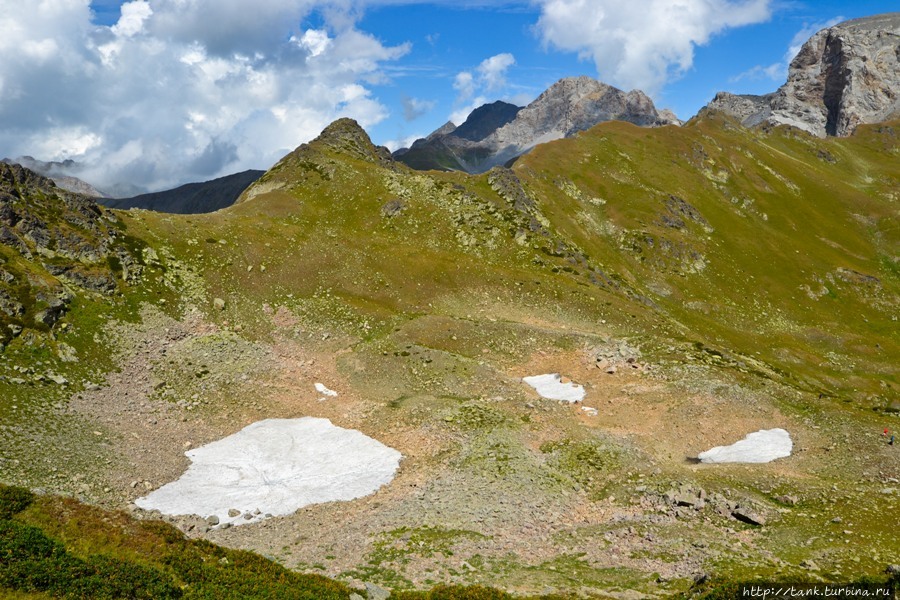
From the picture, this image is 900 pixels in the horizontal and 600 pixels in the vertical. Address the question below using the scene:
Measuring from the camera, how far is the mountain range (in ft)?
86.6

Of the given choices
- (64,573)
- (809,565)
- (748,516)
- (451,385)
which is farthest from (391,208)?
(64,573)

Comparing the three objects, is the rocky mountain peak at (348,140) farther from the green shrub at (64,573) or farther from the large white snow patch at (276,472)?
the green shrub at (64,573)

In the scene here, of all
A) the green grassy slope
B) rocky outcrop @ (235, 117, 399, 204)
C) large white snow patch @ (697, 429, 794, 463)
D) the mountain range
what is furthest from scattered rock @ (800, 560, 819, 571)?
rocky outcrop @ (235, 117, 399, 204)

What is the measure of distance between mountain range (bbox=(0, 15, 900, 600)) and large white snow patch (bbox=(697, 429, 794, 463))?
2.92ft

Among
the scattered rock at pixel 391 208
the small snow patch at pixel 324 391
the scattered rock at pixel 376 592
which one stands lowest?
the scattered rock at pixel 376 592

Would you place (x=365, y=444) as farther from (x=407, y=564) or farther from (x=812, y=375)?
(x=812, y=375)

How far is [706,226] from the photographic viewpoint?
13525cm

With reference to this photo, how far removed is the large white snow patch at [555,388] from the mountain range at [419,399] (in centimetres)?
70

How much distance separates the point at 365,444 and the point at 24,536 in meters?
25.3

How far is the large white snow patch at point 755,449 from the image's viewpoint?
41812 millimetres

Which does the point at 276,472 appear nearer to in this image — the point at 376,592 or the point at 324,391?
A: the point at 324,391

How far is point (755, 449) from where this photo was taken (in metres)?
42.9

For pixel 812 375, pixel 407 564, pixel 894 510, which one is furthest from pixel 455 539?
pixel 812 375

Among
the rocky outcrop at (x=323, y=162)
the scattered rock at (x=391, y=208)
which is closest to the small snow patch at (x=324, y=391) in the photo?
the scattered rock at (x=391, y=208)
